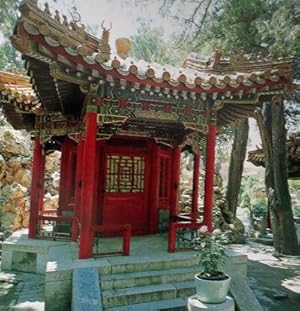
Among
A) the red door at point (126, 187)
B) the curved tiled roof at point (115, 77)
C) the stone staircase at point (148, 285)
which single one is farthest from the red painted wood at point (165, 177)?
the stone staircase at point (148, 285)

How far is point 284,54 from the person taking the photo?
6855 millimetres

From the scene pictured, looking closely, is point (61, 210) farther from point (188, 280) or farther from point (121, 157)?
point (188, 280)

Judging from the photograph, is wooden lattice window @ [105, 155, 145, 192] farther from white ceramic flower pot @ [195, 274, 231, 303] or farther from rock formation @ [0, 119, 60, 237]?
rock formation @ [0, 119, 60, 237]

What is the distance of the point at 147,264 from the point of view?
476cm

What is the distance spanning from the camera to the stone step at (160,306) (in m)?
4.06

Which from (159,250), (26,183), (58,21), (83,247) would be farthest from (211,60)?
(26,183)

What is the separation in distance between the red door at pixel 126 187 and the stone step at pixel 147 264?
1.89 meters

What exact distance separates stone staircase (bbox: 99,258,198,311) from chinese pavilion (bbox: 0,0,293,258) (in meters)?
0.48

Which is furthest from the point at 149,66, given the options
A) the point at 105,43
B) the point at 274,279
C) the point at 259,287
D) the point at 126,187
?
the point at 274,279

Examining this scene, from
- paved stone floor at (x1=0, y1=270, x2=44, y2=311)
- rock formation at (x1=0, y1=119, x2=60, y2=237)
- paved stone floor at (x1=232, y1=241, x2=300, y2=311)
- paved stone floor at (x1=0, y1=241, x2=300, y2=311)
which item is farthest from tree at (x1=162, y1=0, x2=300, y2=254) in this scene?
rock formation at (x1=0, y1=119, x2=60, y2=237)

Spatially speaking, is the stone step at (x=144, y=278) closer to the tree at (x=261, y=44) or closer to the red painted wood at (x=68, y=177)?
the red painted wood at (x=68, y=177)

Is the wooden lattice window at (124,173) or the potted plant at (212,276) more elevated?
the wooden lattice window at (124,173)

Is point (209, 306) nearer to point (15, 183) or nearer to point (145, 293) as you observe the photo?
point (145, 293)

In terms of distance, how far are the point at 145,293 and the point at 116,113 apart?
261 cm
